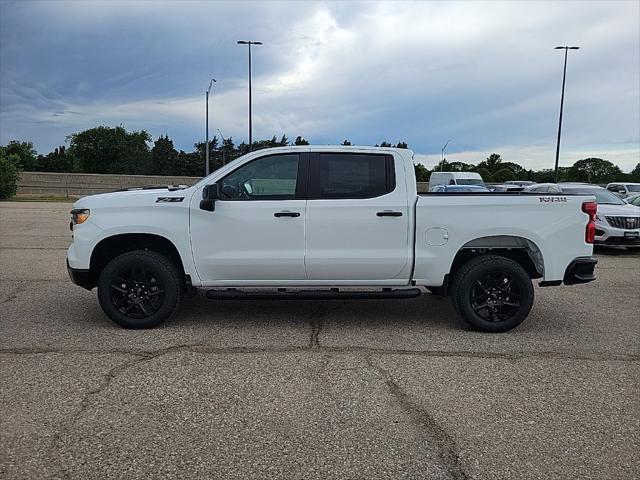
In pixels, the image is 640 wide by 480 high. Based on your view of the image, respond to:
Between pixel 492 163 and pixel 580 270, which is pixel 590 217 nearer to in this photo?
pixel 580 270

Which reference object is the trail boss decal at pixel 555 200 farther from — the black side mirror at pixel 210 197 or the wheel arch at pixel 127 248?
the wheel arch at pixel 127 248

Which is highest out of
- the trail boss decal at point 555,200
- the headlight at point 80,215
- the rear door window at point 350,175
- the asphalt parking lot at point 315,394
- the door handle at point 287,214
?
the rear door window at point 350,175

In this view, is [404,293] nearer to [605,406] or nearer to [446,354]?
[446,354]

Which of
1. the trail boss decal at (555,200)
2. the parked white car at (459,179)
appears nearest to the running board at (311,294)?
the trail boss decal at (555,200)

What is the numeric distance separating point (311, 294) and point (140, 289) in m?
1.82

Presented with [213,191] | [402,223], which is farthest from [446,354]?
[213,191]

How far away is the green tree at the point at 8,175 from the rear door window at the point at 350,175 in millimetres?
32486

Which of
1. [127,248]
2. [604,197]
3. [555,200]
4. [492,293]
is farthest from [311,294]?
[604,197]

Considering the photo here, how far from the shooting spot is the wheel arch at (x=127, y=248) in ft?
20.0

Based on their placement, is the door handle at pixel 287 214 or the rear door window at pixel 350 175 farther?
the rear door window at pixel 350 175

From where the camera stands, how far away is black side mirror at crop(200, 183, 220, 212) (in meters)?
5.80

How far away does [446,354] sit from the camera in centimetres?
538

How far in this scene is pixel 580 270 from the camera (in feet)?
20.0

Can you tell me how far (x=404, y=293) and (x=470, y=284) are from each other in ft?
2.32
